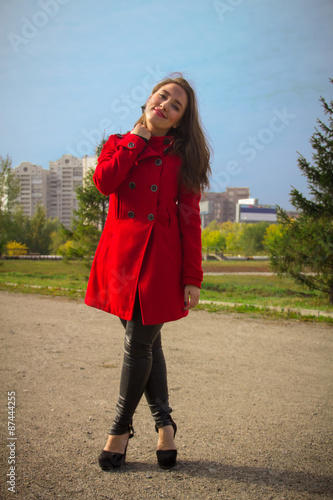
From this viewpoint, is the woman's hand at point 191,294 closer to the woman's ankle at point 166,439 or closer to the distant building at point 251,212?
the woman's ankle at point 166,439

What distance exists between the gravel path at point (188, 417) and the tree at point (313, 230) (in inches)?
172

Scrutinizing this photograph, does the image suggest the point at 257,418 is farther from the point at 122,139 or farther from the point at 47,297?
the point at 47,297

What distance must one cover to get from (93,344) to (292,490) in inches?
127

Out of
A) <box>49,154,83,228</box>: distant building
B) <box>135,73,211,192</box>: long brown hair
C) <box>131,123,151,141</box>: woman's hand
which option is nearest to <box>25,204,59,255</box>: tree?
<box>49,154,83,228</box>: distant building

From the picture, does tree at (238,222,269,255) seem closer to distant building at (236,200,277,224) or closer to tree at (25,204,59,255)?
tree at (25,204,59,255)

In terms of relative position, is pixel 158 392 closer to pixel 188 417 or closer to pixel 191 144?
pixel 188 417

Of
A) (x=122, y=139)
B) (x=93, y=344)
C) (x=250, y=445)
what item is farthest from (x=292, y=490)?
(x=93, y=344)

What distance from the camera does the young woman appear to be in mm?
2107

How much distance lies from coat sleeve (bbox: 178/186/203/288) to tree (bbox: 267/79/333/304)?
758cm

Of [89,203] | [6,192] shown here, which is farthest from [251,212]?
[89,203]

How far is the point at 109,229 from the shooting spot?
229 centimetres

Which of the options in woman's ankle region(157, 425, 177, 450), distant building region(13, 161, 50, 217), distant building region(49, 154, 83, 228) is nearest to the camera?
woman's ankle region(157, 425, 177, 450)

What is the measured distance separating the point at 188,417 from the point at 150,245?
4.32 feet

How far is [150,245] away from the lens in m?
2.15
